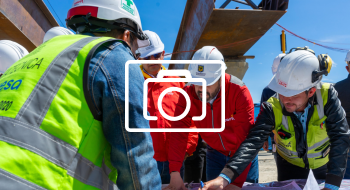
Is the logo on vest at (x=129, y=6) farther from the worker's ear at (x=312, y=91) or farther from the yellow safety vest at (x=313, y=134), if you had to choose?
the worker's ear at (x=312, y=91)

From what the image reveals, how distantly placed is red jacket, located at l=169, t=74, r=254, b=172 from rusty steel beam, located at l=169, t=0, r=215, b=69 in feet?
9.05

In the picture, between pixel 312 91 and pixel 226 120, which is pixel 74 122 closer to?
pixel 226 120

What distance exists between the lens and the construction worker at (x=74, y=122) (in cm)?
75

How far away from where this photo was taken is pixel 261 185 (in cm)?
209

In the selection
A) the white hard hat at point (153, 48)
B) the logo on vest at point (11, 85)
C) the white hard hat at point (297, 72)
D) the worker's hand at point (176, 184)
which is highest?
the white hard hat at point (153, 48)

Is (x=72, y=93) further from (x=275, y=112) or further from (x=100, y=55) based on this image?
(x=275, y=112)

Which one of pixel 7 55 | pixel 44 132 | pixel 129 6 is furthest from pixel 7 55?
pixel 44 132

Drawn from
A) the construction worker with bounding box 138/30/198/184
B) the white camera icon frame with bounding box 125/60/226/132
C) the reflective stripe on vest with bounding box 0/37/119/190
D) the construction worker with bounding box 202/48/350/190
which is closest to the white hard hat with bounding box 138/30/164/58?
the construction worker with bounding box 138/30/198/184

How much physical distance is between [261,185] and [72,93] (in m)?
1.90

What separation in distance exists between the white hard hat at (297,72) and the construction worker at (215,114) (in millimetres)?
341

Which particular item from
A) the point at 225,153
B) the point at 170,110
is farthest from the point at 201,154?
the point at 170,110

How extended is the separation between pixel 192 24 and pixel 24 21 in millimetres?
3740

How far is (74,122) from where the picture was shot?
83cm

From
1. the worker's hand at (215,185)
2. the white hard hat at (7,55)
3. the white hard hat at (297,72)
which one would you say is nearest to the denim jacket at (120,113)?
the worker's hand at (215,185)
